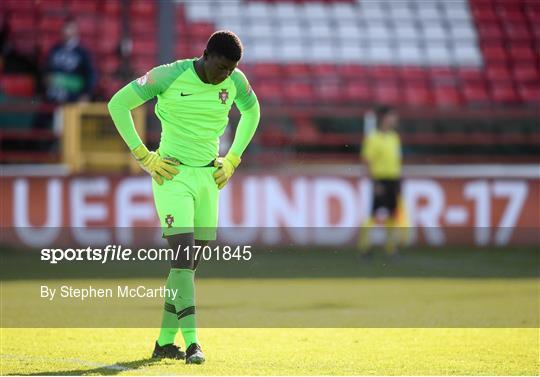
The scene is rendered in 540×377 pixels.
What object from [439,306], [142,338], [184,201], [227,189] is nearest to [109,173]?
[227,189]

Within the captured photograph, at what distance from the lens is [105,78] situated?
1691 cm

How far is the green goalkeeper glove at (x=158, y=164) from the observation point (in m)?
6.53

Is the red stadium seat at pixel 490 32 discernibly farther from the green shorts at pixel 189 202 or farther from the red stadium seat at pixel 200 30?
the green shorts at pixel 189 202

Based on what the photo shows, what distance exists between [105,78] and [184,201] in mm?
10710

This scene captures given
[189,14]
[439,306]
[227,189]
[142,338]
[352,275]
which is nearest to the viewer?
[142,338]

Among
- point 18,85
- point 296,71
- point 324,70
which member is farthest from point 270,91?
point 18,85

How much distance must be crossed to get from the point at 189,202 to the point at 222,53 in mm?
902

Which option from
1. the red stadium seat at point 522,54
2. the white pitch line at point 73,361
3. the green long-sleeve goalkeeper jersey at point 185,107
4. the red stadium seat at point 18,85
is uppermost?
the red stadium seat at point 522,54

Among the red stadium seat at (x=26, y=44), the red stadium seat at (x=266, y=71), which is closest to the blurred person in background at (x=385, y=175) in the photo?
the red stadium seat at (x=266, y=71)

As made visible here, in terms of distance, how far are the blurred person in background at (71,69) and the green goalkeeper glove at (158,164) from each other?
9.17 meters

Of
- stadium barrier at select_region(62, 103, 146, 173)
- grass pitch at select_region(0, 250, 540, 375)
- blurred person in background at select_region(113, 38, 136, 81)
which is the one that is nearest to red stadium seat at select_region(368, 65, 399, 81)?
blurred person in background at select_region(113, 38, 136, 81)

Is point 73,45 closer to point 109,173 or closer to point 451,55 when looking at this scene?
point 109,173

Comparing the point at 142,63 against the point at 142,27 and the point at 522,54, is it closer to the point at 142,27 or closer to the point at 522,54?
the point at 142,27

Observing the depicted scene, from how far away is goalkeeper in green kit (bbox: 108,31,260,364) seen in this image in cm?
648
